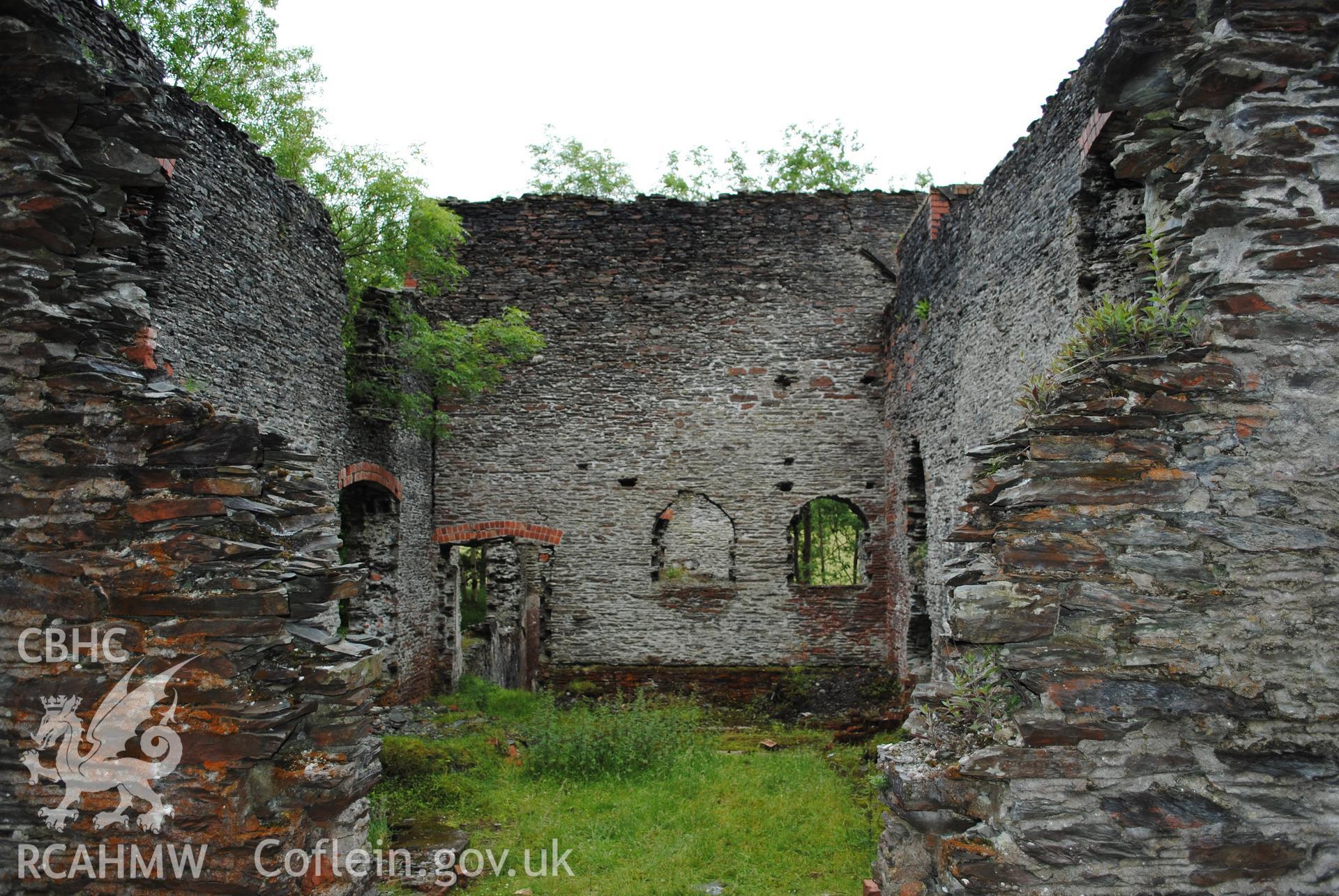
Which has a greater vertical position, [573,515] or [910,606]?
[573,515]

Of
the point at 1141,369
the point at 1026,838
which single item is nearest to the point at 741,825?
the point at 1026,838

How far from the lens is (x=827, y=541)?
2194 centimetres

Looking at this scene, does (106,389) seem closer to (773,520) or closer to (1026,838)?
(1026,838)

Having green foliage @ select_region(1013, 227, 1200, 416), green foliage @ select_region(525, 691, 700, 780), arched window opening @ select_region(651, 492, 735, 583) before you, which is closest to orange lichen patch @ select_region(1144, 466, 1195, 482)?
green foliage @ select_region(1013, 227, 1200, 416)

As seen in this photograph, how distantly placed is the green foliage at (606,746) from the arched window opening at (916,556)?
132 inches

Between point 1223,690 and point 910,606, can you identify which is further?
point 910,606

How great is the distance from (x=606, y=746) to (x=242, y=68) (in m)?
10.5

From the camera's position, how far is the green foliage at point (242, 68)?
11008 mm

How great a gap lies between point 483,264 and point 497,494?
10.6 ft

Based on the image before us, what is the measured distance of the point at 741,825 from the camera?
615cm

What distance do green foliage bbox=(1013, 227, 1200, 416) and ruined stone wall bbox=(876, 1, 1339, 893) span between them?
73mm

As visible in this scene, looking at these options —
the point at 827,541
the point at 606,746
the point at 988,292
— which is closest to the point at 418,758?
the point at 606,746

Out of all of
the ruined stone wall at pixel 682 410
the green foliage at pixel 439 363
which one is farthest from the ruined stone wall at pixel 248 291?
the ruined stone wall at pixel 682 410

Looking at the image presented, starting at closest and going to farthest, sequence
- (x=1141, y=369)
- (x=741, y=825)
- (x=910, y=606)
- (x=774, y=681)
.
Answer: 1. (x=1141, y=369)
2. (x=741, y=825)
3. (x=910, y=606)
4. (x=774, y=681)
